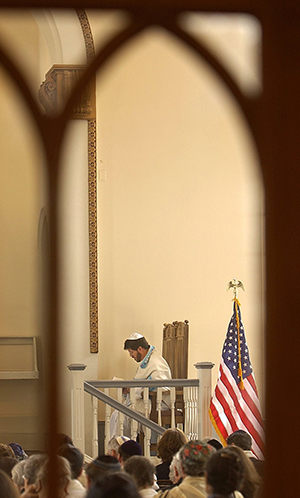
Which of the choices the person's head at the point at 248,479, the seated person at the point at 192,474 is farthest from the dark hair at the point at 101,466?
the person's head at the point at 248,479

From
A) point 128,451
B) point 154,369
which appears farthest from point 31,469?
point 154,369

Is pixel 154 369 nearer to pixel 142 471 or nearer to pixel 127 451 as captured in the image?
pixel 127 451

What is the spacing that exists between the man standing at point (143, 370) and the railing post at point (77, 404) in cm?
46

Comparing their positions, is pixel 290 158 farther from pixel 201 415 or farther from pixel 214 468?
pixel 201 415

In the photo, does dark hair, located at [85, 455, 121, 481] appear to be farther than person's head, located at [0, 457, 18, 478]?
No

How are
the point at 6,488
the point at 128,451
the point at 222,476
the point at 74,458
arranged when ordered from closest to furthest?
the point at 6,488 → the point at 222,476 → the point at 74,458 → the point at 128,451

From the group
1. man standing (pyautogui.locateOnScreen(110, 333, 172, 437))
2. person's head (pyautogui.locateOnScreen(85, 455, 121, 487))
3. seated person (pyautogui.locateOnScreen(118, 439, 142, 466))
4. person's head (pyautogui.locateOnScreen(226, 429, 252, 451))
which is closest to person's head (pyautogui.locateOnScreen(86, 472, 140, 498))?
person's head (pyautogui.locateOnScreen(85, 455, 121, 487))

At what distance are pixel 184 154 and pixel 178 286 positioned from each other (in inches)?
60.4

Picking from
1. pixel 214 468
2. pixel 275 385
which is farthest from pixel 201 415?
pixel 275 385

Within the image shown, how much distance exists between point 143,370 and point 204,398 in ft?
2.67

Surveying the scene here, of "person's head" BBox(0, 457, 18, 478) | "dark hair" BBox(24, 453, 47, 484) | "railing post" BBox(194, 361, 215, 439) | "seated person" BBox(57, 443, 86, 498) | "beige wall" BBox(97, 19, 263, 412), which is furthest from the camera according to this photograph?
"beige wall" BBox(97, 19, 263, 412)

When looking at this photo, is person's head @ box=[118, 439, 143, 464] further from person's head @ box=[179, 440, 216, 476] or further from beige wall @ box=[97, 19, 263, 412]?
beige wall @ box=[97, 19, 263, 412]

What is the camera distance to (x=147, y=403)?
691 cm

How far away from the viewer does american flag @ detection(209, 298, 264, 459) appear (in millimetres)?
6488
